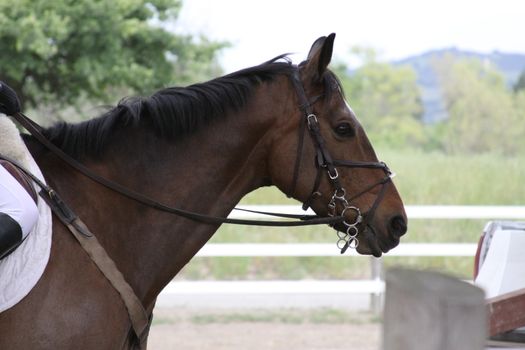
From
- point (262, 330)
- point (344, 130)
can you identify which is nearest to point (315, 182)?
point (344, 130)

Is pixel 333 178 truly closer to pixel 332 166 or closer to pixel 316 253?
pixel 332 166

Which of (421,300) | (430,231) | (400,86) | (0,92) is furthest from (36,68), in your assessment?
(400,86)

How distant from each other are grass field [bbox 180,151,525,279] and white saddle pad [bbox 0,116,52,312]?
7.58 meters

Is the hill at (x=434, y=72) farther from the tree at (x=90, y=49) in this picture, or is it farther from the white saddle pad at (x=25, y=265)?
the white saddle pad at (x=25, y=265)

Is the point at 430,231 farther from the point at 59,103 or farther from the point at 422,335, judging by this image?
the point at 422,335

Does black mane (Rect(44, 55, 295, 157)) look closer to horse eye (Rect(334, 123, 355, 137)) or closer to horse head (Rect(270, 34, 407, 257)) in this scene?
horse head (Rect(270, 34, 407, 257))

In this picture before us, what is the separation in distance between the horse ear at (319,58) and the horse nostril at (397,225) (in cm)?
75

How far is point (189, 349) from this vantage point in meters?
7.86

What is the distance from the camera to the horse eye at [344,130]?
3.88 meters

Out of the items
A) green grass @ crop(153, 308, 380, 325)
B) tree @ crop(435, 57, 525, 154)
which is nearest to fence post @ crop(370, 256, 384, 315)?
green grass @ crop(153, 308, 380, 325)

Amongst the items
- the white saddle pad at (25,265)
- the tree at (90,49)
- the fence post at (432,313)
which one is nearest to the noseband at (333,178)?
the white saddle pad at (25,265)

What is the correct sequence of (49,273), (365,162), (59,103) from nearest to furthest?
(49,273)
(365,162)
(59,103)

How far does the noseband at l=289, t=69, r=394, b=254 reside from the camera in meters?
3.84

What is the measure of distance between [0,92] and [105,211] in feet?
2.19
